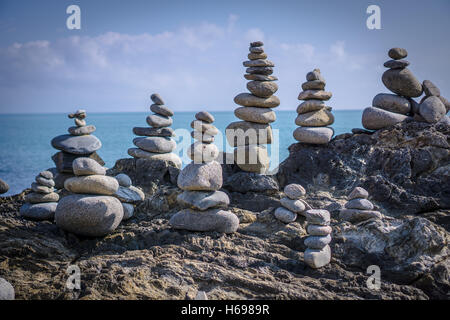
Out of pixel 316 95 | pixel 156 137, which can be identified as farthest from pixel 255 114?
pixel 156 137

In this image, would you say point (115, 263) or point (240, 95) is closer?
point (115, 263)

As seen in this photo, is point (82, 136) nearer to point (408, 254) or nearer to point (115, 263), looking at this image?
point (115, 263)

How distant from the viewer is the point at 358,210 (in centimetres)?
735

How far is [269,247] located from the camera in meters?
6.60

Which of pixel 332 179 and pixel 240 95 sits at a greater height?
pixel 240 95

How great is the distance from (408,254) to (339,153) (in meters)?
3.88

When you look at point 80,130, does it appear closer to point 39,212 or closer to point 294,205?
point 39,212

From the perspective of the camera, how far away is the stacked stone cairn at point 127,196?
781cm

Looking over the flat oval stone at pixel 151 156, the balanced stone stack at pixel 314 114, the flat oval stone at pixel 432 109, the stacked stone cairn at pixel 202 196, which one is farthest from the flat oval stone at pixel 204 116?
the flat oval stone at pixel 432 109

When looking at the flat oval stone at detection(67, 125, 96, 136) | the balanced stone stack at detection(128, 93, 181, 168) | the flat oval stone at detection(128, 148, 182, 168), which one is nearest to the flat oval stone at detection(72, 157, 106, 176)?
the flat oval stone at detection(67, 125, 96, 136)

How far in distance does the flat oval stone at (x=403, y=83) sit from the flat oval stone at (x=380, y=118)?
24.0 inches

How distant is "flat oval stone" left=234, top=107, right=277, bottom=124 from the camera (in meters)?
9.59

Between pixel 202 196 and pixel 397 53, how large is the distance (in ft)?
19.1
